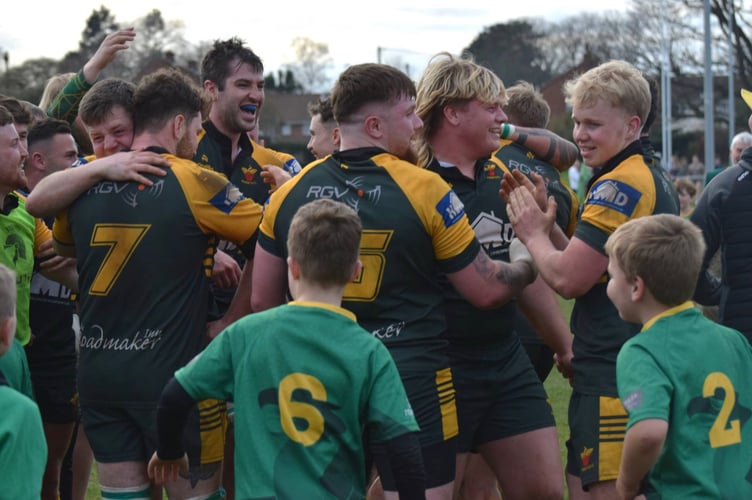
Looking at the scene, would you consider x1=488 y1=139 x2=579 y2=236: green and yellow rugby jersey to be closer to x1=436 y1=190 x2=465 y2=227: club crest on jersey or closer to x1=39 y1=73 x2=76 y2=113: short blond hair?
x1=436 y1=190 x2=465 y2=227: club crest on jersey

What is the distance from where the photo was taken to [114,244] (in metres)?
4.54

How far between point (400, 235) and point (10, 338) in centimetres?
156

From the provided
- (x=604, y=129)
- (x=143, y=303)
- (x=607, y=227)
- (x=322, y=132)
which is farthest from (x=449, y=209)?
(x=322, y=132)

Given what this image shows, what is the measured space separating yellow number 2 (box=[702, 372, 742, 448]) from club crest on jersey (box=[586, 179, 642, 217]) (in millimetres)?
1120

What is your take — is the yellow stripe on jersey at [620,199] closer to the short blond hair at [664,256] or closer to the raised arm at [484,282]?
the raised arm at [484,282]

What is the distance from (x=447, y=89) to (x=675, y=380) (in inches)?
79.3

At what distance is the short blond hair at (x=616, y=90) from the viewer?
4699mm

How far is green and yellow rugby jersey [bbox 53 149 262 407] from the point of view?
14.9 feet

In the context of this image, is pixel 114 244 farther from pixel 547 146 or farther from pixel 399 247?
pixel 547 146

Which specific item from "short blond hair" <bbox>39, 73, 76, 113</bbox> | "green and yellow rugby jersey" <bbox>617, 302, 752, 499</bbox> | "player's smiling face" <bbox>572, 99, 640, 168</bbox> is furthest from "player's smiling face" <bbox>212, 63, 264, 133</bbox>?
"green and yellow rugby jersey" <bbox>617, 302, 752, 499</bbox>

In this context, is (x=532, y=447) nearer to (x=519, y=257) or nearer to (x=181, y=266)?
(x=519, y=257)

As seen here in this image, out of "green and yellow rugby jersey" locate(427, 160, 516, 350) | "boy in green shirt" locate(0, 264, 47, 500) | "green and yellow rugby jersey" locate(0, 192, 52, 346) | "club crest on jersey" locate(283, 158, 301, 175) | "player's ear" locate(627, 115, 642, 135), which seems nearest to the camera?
"boy in green shirt" locate(0, 264, 47, 500)

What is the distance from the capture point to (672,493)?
352cm

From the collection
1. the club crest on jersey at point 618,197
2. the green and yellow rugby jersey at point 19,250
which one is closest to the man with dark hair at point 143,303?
the green and yellow rugby jersey at point 19,250
